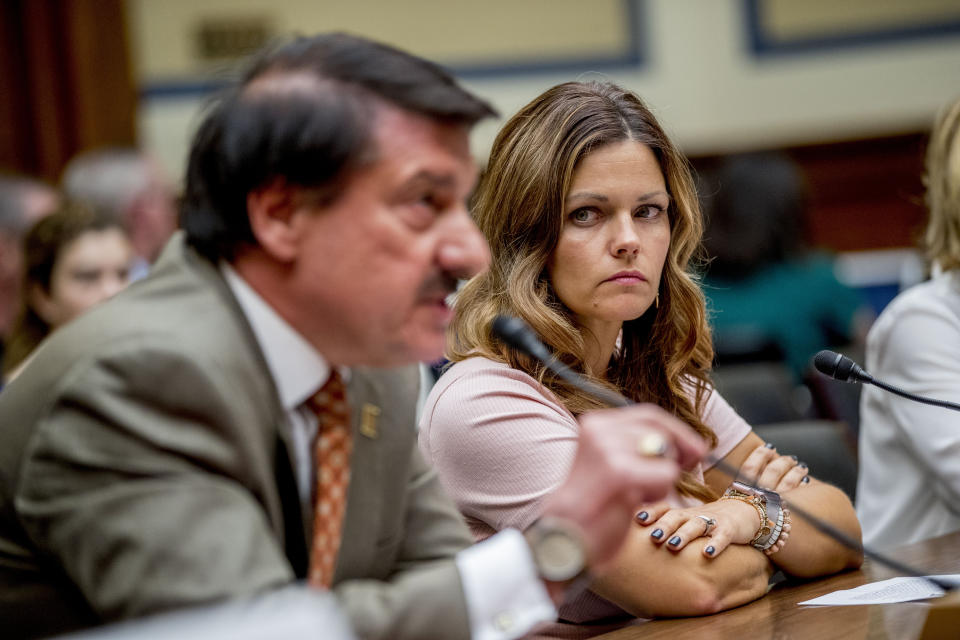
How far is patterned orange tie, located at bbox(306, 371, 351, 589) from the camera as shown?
45.5 inches

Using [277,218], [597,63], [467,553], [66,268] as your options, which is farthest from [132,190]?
[467,553]

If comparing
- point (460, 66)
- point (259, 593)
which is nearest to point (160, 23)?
point (460, 66)

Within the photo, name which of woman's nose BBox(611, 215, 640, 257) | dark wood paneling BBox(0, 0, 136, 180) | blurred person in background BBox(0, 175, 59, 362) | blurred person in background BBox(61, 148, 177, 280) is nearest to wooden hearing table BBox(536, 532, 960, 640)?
woman's nose BBox(611, 215, 640, 257)

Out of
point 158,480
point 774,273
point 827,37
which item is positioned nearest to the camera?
point 158,480

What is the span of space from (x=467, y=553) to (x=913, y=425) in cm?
134

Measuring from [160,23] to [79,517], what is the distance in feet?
16.8

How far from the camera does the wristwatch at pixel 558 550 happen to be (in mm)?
1064

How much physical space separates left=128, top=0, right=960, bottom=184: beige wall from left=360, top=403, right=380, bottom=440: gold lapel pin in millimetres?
4674

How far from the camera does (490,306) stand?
5.97 feet

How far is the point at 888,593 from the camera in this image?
4.89ft

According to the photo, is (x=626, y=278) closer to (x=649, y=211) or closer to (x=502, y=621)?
(x=649, y=211)

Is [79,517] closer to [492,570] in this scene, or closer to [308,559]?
[308,559]

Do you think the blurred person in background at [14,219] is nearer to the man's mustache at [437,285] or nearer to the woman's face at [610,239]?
the woman's face at [610,239]

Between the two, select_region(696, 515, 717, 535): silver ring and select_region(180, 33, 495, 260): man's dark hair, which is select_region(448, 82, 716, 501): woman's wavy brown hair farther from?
select_region(180, 33, 495, 260): man's dark hair
